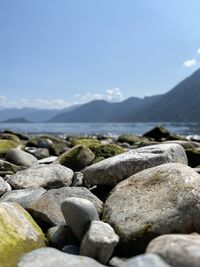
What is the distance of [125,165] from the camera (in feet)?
26.5

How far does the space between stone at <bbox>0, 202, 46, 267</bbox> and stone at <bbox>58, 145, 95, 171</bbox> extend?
5.13 m

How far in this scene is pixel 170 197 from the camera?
5805 mm

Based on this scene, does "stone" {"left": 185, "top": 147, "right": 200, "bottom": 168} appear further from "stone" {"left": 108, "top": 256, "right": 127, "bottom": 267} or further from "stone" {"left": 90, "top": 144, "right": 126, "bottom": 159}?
"stone" {"left": 108, "top": 256, "right": 127, "bottom": 267}

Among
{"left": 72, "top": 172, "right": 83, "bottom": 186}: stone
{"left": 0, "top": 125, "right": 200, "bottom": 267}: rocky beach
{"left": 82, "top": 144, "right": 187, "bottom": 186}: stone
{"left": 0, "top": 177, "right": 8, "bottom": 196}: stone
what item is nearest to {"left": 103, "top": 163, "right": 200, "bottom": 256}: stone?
{"left": 0, "top": 125, "right": 200, "bottom": 267}: rocky beach

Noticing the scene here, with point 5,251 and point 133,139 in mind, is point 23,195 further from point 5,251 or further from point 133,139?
point 133,139

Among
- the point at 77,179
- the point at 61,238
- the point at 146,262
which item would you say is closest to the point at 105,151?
the point at 77,179

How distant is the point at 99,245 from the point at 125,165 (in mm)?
3311

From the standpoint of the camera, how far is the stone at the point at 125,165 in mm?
8055

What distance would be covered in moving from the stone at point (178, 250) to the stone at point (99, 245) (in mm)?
676

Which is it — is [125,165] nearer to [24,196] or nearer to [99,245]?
[24,196]

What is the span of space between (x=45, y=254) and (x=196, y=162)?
7.48 metres

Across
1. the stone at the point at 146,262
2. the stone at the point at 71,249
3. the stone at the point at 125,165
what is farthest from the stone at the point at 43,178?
the stone at the point at 146,262

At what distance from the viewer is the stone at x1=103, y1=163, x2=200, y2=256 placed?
5.38 meters

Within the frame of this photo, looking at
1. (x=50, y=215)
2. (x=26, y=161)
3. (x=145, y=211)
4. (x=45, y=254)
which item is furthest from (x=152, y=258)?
(x=26, y=161)
